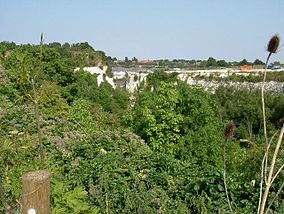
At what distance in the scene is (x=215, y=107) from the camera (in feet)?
71.2

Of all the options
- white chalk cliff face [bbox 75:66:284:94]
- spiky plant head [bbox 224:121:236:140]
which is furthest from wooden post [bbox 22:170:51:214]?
white chalk cliff face [bbox 75:66:284:94]

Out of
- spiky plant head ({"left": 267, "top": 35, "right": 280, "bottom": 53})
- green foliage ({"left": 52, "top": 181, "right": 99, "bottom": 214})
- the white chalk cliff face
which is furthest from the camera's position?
the white chalk cliff face

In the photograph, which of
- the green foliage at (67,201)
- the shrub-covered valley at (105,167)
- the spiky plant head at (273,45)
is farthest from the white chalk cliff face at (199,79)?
the spiky plant head at (273,45)

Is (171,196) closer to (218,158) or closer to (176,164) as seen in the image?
(176,164)

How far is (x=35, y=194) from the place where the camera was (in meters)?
1.31

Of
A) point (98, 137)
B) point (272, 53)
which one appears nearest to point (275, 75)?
point (98, 137)

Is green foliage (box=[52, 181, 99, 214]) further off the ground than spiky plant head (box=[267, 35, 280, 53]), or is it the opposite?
spiky plant head (box=[267, 35, 280, 53])

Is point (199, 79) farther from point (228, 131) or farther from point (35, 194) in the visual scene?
point (35, 194)

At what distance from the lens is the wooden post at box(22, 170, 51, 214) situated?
51.2 inches

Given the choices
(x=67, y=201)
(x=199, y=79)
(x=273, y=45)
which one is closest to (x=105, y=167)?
(x=67, y=201)

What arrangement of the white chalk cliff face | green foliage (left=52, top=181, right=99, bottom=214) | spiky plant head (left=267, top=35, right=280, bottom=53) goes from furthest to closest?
the white chalk cliff face
green foliage (left=52, top=181, right=99, bottom=214)
spiky plant head (left=267, top=35, right=280, bottom=53)

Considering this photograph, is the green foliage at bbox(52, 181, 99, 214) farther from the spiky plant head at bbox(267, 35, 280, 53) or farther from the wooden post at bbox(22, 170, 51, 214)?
the spiky plant head at bbox(267, 35, 280, 53)

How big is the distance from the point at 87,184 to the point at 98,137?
5.40 feet

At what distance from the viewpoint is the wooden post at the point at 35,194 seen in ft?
4.27
